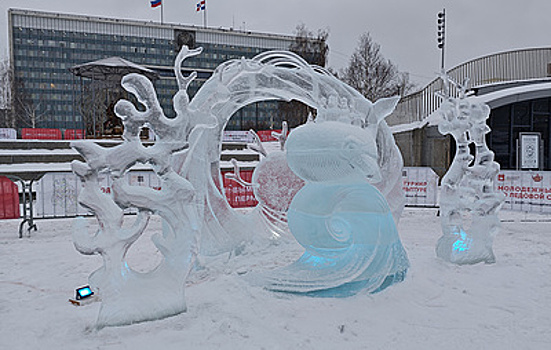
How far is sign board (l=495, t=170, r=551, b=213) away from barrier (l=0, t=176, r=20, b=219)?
38.8 feet

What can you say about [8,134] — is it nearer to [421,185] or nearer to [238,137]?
[238,137]

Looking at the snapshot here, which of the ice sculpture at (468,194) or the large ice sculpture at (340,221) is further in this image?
the ice sculpture at (468,194)

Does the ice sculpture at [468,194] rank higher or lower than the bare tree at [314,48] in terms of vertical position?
lower

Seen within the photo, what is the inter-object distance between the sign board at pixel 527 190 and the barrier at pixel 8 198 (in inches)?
465

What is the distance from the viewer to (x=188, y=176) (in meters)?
5.70

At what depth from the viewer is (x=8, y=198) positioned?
989cm

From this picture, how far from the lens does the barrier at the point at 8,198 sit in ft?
32.3

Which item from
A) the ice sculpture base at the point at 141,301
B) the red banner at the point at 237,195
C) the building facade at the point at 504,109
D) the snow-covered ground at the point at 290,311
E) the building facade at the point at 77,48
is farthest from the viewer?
the building facade at the point at 77,48

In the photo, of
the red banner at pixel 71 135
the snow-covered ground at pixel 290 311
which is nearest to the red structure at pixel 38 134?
the red banner at pixel 71 135

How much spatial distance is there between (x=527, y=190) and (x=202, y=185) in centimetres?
967

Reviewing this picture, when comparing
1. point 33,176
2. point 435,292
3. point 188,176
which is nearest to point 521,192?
point 435,292

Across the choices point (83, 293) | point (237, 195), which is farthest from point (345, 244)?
point (237, 195)

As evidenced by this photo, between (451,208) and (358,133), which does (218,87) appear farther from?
(451,208)

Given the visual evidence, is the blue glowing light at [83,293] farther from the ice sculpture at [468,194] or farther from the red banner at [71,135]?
the red banner at [71,135]
